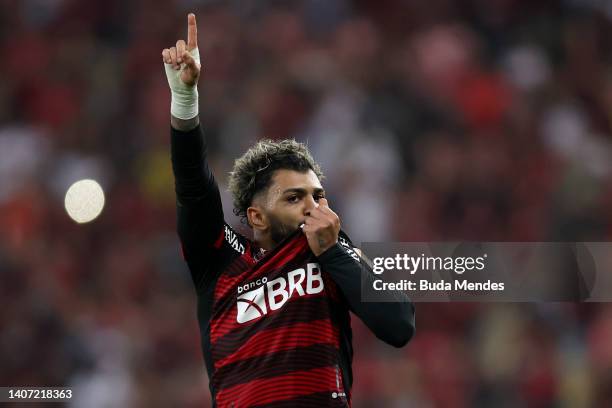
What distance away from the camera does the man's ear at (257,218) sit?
13.0 ft

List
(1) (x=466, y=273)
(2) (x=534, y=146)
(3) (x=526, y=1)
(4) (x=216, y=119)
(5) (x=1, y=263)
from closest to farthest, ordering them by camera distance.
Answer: (1) (x=466, y=273) < (5) (x=1, y=263) < (2) (x=534, y=146) < (4) (x=216, y=119) < (3) (x=526, y=1)

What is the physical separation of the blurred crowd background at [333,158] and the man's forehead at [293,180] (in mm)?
3084

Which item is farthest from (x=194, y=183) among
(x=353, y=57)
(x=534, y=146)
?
(x=353, y=57)

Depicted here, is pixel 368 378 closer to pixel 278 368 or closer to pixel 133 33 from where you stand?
pixel 278 368

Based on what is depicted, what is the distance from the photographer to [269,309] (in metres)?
3.65

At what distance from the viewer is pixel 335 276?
3.57 meters

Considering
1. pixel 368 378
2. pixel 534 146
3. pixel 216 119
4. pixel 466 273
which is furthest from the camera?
pixel 216 119

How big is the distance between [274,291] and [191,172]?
1.70 feet

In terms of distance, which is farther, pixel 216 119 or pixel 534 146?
pixel 216 119

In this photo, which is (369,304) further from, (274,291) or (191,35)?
(191,35)

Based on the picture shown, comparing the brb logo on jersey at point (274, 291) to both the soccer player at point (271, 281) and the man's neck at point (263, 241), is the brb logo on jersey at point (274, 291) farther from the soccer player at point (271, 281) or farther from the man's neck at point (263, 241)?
the man's neck at point (263, 241)

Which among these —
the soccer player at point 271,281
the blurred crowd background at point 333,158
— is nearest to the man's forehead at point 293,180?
the soccer player at point 271,281

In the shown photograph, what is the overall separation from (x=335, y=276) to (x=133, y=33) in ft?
24.5

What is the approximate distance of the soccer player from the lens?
11.6ft
